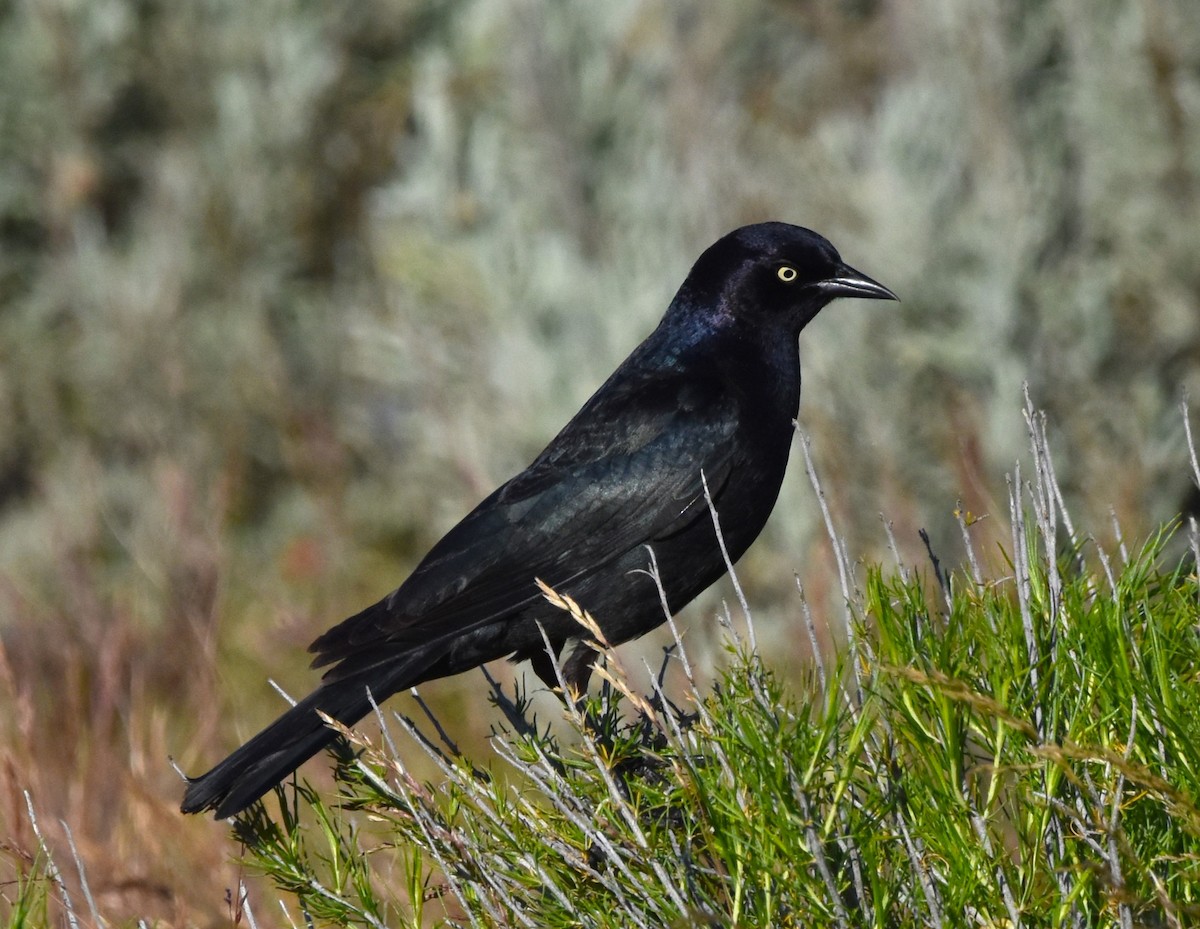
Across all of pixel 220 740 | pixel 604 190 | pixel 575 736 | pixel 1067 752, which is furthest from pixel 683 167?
pixel 1067 752

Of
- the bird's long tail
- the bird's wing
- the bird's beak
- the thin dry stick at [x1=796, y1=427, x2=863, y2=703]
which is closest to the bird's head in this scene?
the bird's beak

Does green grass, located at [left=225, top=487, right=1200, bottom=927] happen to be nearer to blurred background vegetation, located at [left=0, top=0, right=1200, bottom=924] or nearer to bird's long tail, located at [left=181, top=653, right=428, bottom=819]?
bird's long tail, located at [left=181, top=653, right=428, bottom=819]

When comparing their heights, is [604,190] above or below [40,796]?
above

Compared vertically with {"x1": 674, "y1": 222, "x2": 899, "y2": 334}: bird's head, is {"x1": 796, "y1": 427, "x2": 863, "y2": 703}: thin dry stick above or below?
below

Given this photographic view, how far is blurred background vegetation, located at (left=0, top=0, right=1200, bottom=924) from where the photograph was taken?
5887mm

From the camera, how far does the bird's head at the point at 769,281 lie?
3635mm

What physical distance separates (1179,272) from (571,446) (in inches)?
157

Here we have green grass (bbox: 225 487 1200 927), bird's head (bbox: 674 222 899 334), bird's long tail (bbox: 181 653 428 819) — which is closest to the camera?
green grass (bbox: 225 487 1200 927)

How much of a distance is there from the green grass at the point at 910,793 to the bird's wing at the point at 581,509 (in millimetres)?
882

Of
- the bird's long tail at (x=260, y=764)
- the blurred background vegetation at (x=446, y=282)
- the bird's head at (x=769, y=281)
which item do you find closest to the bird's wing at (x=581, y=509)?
the bird's head at (x=769, y=281)

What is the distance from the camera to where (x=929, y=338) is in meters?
6.25

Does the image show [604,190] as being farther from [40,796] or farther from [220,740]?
[40,796]

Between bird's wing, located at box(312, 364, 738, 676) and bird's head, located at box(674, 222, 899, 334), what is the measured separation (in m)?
0.27

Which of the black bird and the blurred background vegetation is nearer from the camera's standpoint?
the black bird
